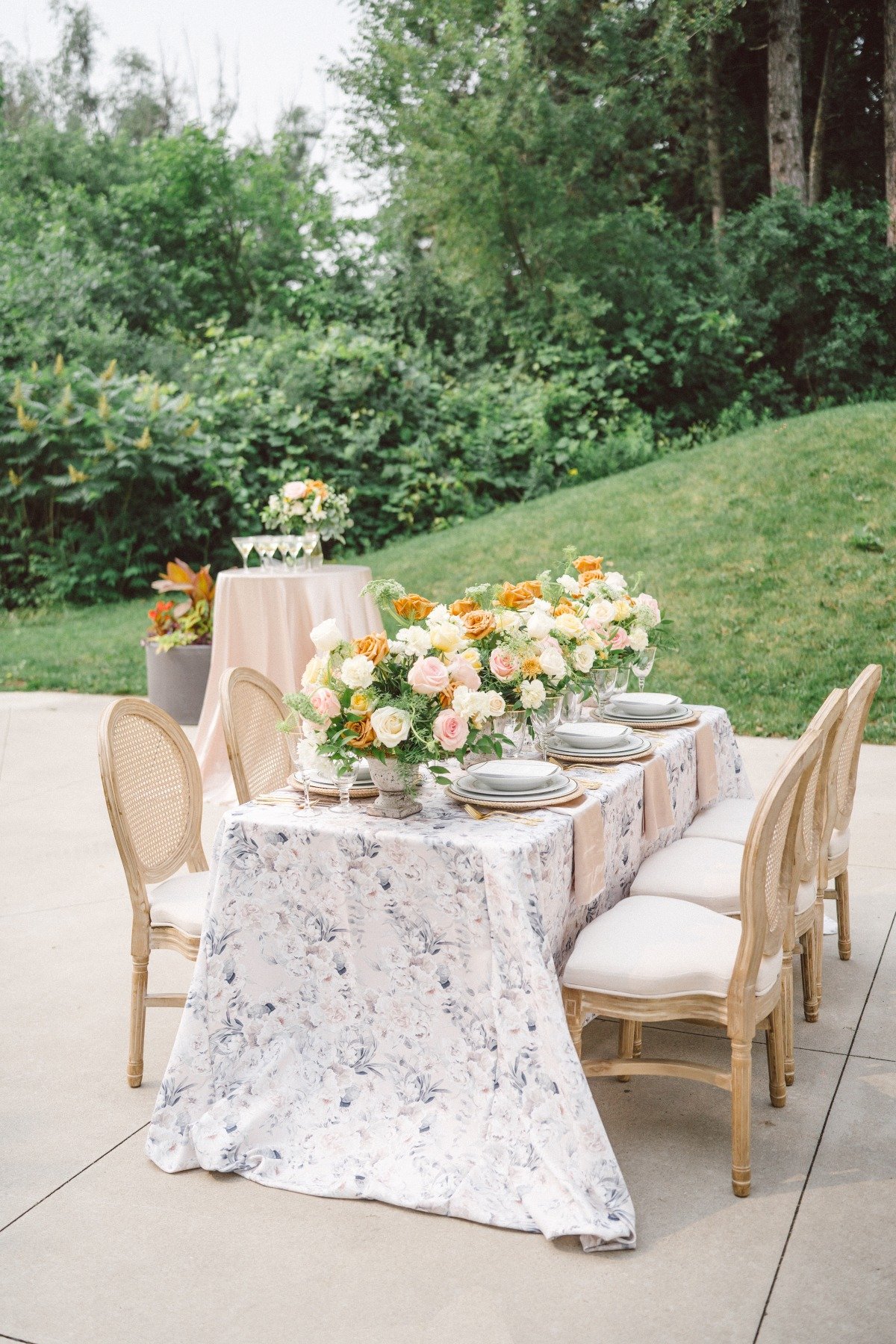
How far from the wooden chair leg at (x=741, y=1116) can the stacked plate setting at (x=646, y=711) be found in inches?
53.9

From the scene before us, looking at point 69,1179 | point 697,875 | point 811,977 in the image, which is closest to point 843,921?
point 811,977

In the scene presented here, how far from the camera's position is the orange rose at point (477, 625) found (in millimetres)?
3094

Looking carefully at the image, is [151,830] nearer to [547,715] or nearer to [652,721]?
[547,715]

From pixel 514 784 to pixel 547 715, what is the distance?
36 centimetres

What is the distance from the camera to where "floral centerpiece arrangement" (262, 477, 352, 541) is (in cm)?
653

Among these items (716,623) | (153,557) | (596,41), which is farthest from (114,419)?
(596,41)

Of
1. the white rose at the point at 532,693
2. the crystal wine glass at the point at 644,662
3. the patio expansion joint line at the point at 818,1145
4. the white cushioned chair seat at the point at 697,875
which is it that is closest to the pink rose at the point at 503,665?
the white rose at the point at 532,693

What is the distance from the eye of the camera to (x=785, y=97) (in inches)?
634

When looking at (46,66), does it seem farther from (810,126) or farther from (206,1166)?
(206,1166)

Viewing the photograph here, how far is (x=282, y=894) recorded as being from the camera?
2.95 metres

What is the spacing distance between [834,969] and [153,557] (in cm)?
1065

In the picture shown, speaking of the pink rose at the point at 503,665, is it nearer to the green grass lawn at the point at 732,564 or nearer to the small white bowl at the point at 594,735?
the small white bowl at the point at 594,735

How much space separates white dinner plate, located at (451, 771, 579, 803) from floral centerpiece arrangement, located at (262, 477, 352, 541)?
3543 millimetres

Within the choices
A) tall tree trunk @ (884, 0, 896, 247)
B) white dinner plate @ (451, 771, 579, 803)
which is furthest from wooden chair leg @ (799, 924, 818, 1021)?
tall tree trunk @ (884, 0, 896, 247)
